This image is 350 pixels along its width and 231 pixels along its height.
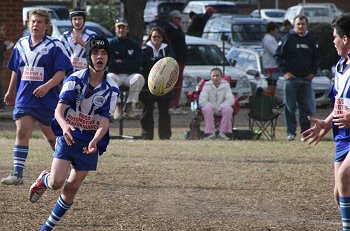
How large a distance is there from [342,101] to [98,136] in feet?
6.56

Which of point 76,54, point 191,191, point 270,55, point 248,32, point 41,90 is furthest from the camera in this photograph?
point 248,32

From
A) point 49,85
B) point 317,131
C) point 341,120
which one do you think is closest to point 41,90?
point 49,85

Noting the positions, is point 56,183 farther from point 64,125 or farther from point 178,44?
point 178,44

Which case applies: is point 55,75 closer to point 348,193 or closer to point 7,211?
point 7,211

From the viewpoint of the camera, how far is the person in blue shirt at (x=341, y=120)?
827cm

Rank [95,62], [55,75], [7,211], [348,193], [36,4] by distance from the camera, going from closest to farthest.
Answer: [348,193] < [95,62] < [7,211] < [55,75] < [36,4]

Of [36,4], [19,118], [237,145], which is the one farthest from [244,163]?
[36,4]

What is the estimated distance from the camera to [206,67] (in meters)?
26.2

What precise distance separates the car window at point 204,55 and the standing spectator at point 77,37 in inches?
432

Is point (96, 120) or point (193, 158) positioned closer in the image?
point (96, 120)

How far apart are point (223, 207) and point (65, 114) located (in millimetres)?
2306

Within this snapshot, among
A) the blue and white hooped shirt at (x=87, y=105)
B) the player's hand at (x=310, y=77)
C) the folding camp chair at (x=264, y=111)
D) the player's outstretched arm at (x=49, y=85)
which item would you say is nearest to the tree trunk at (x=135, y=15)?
the folding camp chair at (x=264, y=111)

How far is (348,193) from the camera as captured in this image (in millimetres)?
8227

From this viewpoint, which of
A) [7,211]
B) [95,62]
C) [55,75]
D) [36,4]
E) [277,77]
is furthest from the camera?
[36,4]
